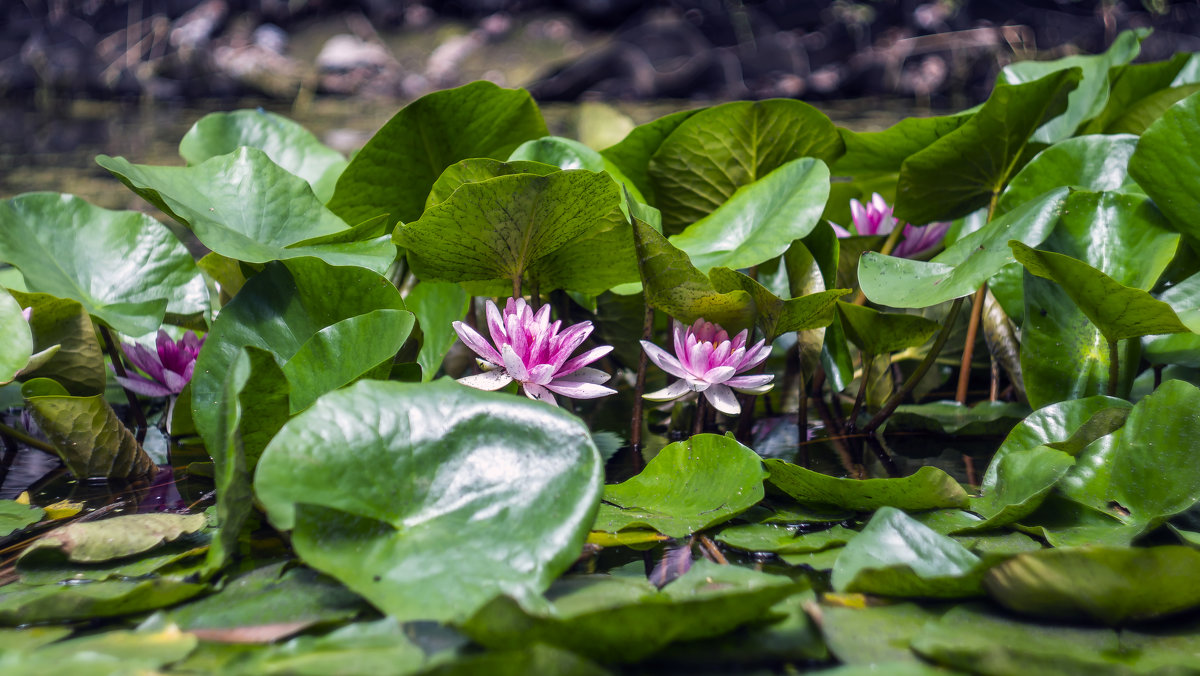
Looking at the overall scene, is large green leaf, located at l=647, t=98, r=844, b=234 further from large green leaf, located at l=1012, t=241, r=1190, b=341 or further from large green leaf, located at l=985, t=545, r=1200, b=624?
large green leaf, located at l=985, t=545, r=1200, b=624

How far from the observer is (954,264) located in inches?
33.3

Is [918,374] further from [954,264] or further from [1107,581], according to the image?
[1107,581]

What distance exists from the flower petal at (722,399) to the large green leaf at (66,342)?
76 cm

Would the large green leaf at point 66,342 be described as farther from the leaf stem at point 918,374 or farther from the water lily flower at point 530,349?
the leaf stem at point 918,374

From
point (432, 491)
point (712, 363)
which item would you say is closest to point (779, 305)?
point (712, 363)

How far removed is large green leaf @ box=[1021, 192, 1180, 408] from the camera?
884 millimetres

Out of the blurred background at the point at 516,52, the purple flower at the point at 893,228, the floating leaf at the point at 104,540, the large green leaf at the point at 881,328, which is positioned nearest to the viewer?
the floating leaf at the point at 104,540

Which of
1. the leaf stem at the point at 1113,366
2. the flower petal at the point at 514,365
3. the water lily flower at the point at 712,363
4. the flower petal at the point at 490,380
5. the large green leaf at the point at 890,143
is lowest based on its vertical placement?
the leaf stem at the point at 1113,366

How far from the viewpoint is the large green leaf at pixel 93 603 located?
58 cm

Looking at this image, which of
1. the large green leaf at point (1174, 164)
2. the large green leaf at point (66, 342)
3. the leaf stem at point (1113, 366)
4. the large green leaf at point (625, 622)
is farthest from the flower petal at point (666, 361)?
the large green leaf at point (66, 342)

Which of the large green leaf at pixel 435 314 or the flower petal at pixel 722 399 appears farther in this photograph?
the large green leaf at pixel 435 314

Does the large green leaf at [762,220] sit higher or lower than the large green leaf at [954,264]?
higher

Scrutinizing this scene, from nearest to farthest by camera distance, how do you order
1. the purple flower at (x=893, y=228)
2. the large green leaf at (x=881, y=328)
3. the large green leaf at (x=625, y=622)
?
the large green leaf at (x=625, y=622) < the large green leaf at (x=881, y=328) < the purple flower at (x=893, y=228)

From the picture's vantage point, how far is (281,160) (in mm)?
1275
